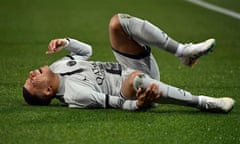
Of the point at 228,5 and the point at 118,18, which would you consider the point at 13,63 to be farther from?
the point at 228,5

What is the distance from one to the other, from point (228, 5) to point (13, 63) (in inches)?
248

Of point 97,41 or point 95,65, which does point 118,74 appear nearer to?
point 95,65

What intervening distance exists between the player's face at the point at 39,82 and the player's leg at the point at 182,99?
0.67 metres

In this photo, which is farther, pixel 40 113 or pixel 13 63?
pixel 13 63

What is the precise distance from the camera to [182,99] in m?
5.73

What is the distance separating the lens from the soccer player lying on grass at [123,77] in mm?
5668

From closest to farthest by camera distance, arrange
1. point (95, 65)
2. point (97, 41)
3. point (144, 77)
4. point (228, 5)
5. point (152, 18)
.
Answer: point (144, 77) → point (95, 65) → point (97, 41) → point (152, 18) → point (228, 5)

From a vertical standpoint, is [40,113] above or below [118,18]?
below

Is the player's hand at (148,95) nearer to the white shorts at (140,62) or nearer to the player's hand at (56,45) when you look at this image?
the white shorts at (140,62)

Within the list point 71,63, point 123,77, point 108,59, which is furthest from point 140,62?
point 108,59

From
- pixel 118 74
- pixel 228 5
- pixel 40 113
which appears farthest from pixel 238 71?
pixel 228 5

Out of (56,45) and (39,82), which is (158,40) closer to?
(56,45)

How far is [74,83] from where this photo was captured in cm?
583

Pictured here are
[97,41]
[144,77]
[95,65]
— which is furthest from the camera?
[97,41]
